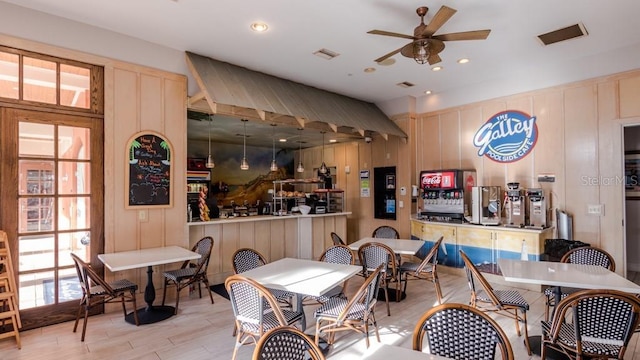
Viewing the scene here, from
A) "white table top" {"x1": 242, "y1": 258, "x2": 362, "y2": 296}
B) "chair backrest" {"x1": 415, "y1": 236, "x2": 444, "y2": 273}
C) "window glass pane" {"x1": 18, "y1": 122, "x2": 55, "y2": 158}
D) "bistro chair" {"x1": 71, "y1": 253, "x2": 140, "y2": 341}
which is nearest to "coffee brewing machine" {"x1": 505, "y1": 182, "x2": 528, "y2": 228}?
"chair backrest" {"x1": 415, "y1": 236, "x2": 444, "y2": 273}

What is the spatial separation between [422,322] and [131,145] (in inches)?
159

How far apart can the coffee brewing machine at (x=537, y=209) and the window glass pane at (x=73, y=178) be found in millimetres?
6180

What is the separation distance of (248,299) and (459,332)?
59.6 inches

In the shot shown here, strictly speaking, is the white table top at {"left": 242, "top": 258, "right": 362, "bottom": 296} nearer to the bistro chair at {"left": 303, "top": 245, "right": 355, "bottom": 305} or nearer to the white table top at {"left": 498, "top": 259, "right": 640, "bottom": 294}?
the bistro chair at {"left": 303, "top": 245, "right": 355, "bottom": 305}

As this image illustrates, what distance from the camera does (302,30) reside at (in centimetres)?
408

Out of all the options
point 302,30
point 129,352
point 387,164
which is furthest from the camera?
point 387,164

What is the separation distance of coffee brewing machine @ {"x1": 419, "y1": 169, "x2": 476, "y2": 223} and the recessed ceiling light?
4.01 metres

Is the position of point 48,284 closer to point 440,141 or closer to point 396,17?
point 396,17

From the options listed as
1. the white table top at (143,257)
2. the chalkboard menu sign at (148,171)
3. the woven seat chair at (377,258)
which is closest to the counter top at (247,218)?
the chalkboard menu sign at (148,171)

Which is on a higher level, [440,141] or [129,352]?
[440,141]

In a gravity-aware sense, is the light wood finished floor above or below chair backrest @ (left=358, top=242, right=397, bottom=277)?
below

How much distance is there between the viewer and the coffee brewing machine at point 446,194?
593cm

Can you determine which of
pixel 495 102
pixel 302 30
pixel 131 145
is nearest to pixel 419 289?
pixel 495 102

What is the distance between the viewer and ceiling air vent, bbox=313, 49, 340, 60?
4715mm
